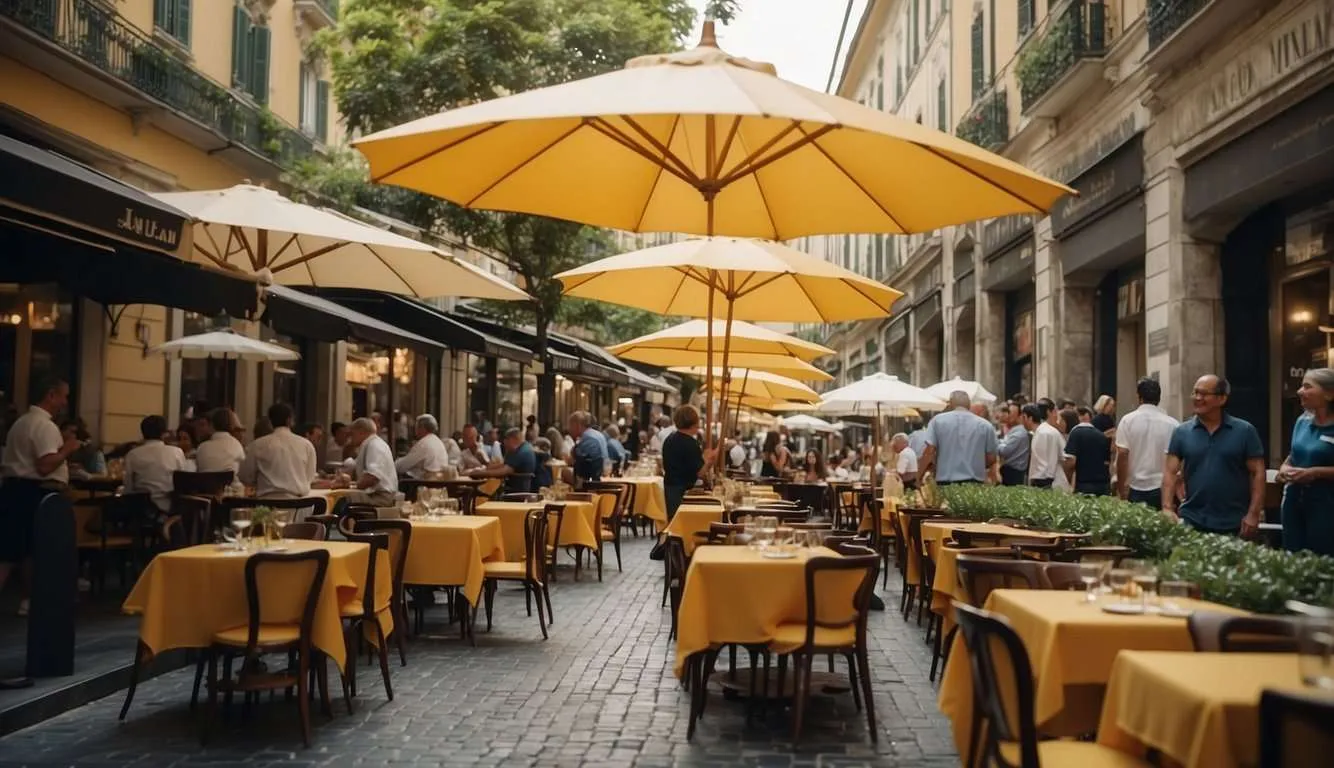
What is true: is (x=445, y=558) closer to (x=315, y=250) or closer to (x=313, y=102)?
(x=315, y=250)

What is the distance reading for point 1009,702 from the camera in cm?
402

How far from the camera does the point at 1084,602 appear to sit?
17.1 ft

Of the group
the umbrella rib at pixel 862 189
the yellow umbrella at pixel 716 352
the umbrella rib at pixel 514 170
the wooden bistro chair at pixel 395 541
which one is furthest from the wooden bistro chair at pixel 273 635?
the yellow umbrella at pixel 716 352

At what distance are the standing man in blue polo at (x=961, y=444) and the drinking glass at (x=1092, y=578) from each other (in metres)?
7.78

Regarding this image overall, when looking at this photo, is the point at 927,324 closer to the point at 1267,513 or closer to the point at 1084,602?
the point at 1267,513

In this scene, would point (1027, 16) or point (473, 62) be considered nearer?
point (1027, 16)

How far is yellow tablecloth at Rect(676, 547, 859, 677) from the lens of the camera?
648cm

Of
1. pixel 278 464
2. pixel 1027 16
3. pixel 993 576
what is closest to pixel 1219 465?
pixel 993 576

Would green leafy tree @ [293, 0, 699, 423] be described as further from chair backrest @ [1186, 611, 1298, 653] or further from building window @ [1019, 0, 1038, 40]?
chair backrest @ [1186, 611, 1298, 653]

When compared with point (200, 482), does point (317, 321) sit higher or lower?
higher

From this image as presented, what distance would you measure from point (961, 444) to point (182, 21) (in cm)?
1259

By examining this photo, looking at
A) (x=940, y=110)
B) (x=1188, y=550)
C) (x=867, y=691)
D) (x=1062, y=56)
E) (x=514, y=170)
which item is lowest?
(x=867, y=691)

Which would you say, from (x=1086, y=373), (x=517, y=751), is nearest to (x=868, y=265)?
(x=1086, y=373)

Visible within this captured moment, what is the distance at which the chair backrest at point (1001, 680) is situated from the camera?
3.78 meters
